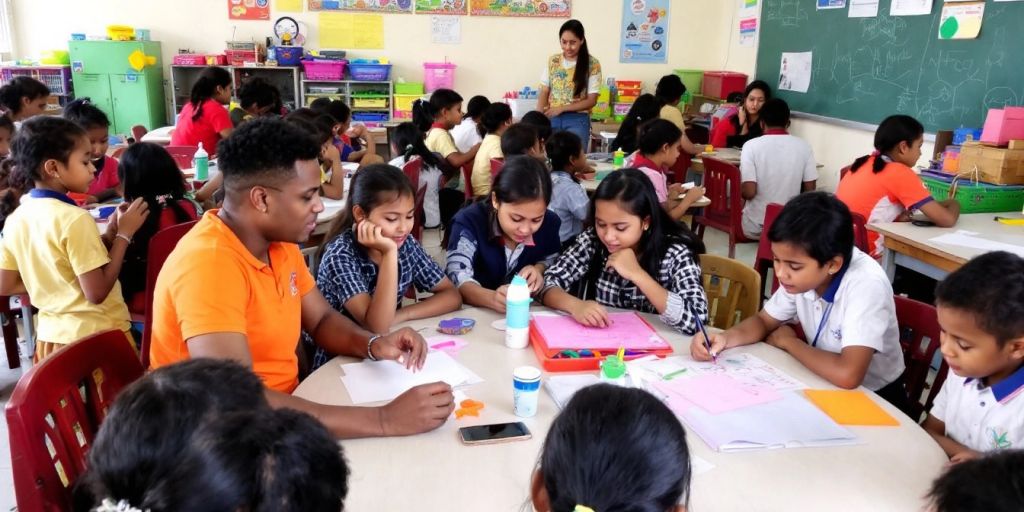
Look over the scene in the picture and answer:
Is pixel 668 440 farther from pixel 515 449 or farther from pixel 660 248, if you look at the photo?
pixel 660 248

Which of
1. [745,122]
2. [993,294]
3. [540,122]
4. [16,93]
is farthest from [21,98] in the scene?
[745,122]

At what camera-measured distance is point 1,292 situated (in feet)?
8.41

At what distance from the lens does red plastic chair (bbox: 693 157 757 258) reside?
441 centimetres

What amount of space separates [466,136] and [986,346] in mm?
4612

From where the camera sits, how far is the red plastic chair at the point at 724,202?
4410 millimetres

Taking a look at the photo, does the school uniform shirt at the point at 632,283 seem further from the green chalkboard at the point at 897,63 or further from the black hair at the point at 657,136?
the green chalkboard at the point at 897,63

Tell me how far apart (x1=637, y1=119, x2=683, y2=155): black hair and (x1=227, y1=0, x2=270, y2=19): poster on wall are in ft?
15.8

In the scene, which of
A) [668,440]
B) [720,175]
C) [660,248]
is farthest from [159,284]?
[720,175]

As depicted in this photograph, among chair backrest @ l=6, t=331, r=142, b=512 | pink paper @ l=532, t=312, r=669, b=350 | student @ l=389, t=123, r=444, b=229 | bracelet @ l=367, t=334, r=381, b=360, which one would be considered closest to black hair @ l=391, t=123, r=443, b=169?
student @ l=389, t=123, r=444, b=229

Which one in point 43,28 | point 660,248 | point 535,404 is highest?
point 43,28

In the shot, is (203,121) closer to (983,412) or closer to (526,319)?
(526,319)

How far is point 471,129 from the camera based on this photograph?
5.68 meters

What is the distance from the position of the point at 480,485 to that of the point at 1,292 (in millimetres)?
2267

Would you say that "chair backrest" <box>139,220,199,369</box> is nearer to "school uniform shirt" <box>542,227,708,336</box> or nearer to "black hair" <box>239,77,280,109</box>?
"school uniform shirt" <box>542,227,708,336</box>
